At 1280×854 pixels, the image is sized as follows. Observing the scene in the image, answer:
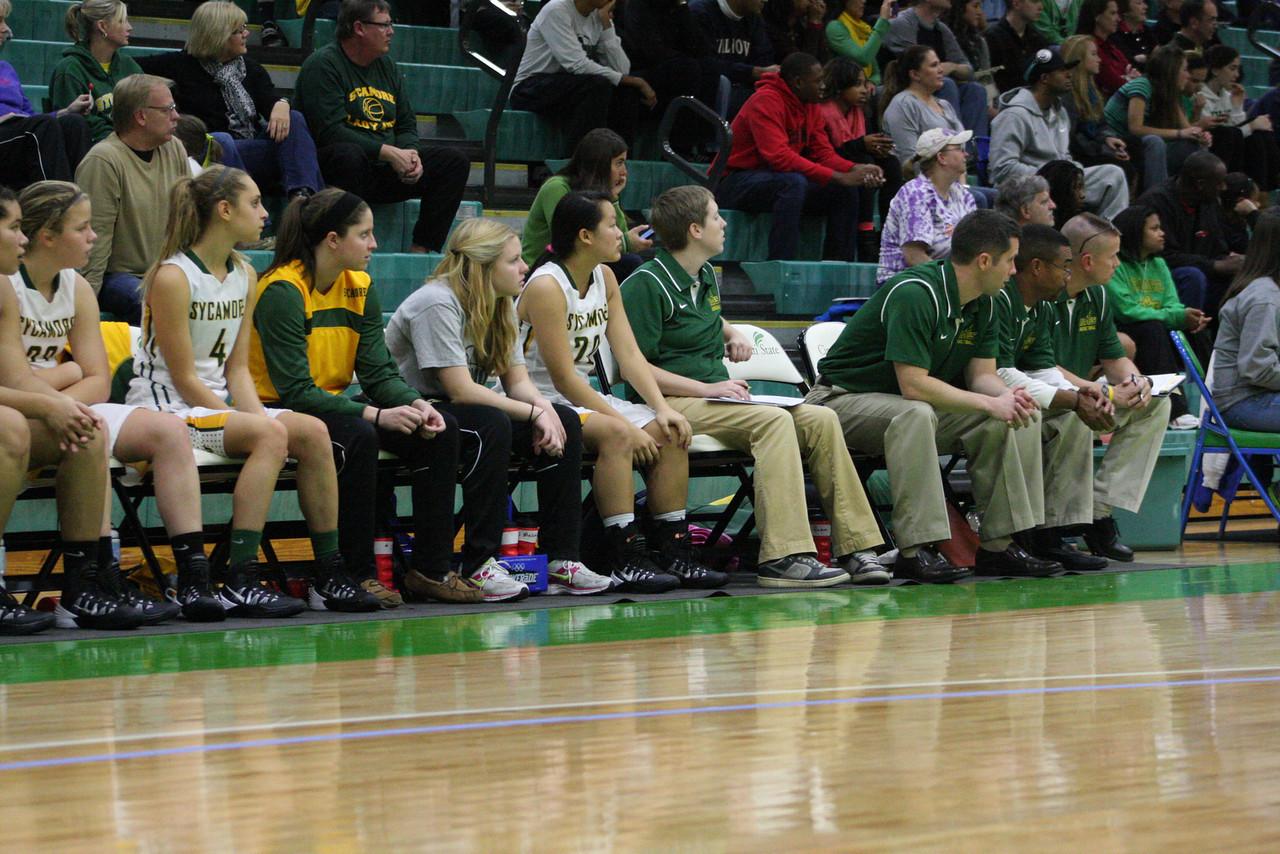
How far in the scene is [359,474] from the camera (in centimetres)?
520

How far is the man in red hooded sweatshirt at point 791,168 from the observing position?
8273 mm

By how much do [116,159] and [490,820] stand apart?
4.06 meters

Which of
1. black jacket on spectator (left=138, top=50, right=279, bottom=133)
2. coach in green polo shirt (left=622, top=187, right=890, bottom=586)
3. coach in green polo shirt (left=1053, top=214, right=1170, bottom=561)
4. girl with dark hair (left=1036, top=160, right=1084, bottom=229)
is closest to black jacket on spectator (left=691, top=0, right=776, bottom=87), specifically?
girl with dark hair (left=1036, top=160, right=1084, bottom=229)

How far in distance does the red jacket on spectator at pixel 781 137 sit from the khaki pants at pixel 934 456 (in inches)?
86.8

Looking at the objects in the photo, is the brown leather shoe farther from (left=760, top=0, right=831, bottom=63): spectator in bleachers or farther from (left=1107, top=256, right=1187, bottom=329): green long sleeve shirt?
(left=760, top=0, right=831, bottom=63): spectator in bleachers

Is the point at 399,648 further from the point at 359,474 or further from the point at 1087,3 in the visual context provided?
the point at 1087,3

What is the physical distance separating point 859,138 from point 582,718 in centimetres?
587

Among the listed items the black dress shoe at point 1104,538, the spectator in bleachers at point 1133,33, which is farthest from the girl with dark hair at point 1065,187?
the spectator in bleachers at point 1133,33

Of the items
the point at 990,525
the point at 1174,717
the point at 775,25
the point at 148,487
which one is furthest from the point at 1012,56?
the point at 1174,717

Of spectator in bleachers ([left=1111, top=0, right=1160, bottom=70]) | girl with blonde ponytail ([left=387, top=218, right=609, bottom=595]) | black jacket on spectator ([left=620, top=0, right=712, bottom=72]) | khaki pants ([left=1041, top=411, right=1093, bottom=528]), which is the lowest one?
khaki pants ([left=1041, top=411, right=1093, bottom=528])

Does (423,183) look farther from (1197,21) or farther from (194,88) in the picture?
(1197,21)

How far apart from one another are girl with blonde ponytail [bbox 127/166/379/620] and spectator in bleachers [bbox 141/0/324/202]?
1571mm

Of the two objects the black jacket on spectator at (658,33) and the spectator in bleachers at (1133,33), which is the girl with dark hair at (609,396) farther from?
the spectator in bleachers at (1133,33)

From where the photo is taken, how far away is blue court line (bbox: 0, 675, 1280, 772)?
2.88 metres
